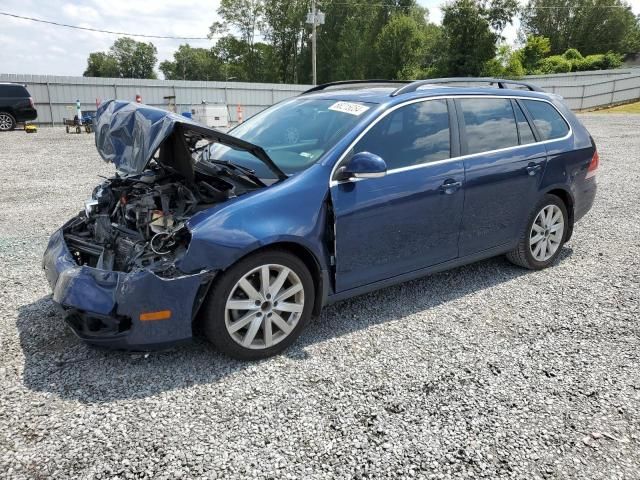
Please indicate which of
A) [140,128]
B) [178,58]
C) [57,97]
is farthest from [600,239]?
[178,58]

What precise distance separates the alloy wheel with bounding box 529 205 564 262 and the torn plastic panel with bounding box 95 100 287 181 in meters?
2.71

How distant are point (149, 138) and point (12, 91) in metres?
18.0

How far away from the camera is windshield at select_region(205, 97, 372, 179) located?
3494 millimetres

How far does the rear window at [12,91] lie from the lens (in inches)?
682

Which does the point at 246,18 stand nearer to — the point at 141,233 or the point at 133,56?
the point at 133,56

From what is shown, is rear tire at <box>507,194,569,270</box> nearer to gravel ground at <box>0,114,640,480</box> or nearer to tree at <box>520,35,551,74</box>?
gravel ground at <box>0,114,640,480</box>

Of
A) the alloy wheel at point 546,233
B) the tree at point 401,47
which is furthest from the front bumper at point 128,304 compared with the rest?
the tree at point 401,47

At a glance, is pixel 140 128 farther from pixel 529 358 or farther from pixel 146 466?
pixel 529 358

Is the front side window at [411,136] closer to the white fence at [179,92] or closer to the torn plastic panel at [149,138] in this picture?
the torn plastic panel at [149,138]

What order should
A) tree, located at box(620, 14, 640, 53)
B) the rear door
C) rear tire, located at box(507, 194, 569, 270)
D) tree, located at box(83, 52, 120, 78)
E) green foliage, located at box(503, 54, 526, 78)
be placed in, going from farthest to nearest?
tree, located at box(83, 52, 120, 78) < tree, located at box(620, 14, 640, 53) < green foliage, located at box(503, 54, 526, 78) < rear tire, located at box(507, 194, 569, 270) < the rear door

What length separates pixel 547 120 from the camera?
187 inches

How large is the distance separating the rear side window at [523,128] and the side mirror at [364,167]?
74.5 inches

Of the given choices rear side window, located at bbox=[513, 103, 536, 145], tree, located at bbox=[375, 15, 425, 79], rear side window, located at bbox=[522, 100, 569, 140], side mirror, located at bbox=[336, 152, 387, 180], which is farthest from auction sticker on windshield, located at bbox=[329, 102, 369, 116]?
tree, located at bbox=[375, 15, 425, 79]

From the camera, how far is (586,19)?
6209 centimetres
